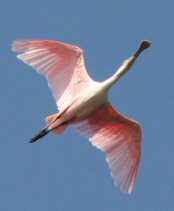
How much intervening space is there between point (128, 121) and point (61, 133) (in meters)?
1.41

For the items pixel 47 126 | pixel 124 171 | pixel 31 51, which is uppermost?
pixel 31 51

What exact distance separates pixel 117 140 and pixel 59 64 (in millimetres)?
1876

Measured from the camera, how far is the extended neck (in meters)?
21.3

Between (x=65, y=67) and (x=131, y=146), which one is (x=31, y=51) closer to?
(x=65, y=67)

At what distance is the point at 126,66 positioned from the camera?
70.6 feet

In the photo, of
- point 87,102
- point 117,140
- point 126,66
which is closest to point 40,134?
point 87,102

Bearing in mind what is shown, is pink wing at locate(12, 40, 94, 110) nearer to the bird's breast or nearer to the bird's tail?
the bird's breast

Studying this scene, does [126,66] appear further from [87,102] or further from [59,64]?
[59,64]

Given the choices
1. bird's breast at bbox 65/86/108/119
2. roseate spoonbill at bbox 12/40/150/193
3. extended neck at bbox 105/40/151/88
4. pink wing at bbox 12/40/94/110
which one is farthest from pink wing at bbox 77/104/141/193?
extended neck at bbox 105/40/151/88

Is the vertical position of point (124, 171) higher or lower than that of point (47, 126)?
lower

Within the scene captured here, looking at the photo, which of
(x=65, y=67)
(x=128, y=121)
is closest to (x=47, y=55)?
(x=65, y=67)

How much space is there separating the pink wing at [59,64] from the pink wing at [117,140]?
645mm

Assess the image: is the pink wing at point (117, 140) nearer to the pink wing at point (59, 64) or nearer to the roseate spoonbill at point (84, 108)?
the roseate spoonbill at point (84, 108)

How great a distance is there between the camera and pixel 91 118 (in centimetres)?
2239
